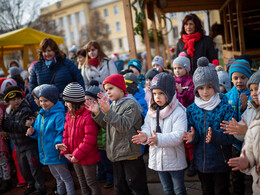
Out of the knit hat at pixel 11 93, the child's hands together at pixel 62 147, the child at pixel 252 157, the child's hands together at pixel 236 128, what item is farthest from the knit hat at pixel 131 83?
the child at pixel 252 157

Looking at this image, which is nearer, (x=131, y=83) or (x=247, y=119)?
(x=247, y=119)

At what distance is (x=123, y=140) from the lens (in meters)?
3.15

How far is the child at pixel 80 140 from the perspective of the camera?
334cm

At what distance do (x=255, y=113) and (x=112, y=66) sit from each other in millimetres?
3247

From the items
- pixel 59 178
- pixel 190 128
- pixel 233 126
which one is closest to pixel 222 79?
pixel 190 128

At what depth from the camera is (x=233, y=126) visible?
239 centimetres

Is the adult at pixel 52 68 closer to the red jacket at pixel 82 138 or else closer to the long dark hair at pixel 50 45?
the long dark hair at pixel 50 45

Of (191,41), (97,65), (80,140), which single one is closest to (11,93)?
(80,140)

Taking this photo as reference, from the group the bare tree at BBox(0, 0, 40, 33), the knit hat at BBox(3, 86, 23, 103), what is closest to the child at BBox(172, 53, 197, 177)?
the knit hat at BBox(3, 86, 23, 103)

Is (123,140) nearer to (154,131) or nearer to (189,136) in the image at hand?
(154,131)

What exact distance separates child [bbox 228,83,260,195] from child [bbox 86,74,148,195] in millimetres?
1234

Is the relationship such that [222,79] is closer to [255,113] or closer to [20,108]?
[255,113]

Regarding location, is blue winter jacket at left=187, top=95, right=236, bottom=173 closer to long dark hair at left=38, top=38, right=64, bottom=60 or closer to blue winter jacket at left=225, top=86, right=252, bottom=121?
blue winter jacket at left=225, top=86, right=252, bottom=121

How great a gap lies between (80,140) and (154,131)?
1.14 metres
